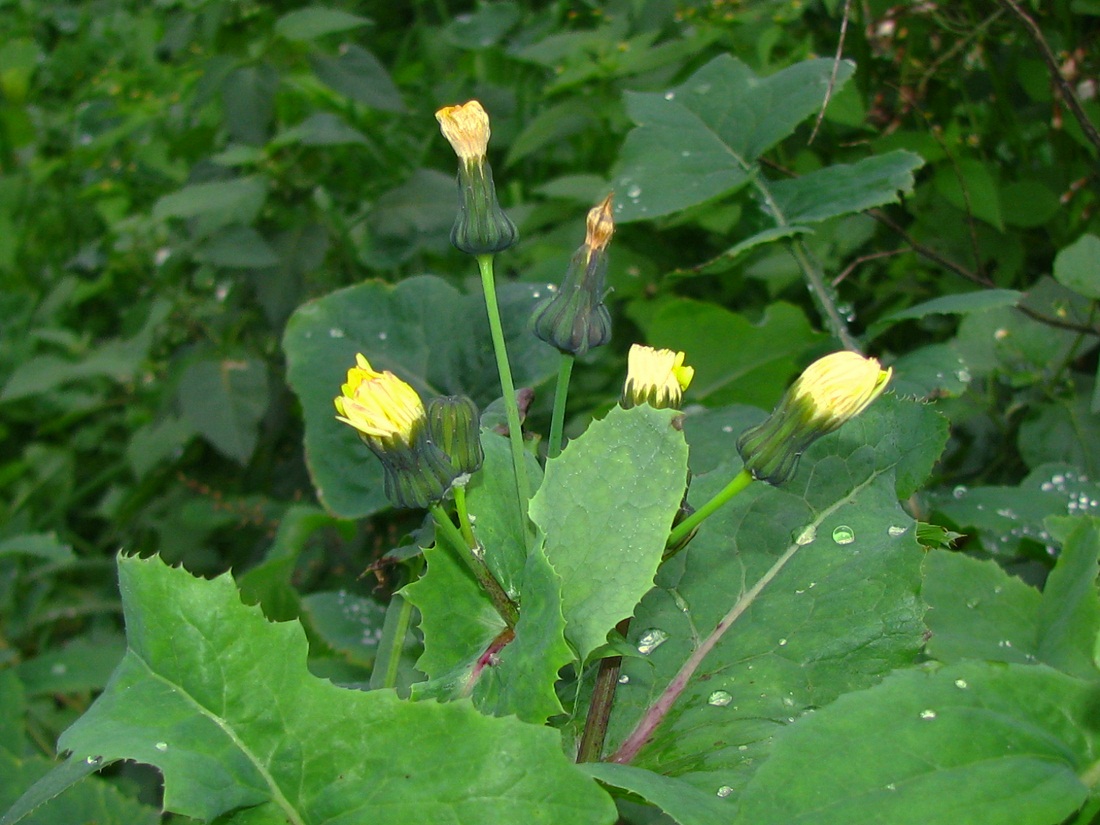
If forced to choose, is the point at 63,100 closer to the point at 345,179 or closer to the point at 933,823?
the point at 345,179

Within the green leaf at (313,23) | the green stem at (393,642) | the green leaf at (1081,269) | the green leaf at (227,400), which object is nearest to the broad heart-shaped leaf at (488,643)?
the green stem at (393,642)

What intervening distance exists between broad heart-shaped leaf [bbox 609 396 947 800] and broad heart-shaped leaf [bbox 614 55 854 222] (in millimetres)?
597

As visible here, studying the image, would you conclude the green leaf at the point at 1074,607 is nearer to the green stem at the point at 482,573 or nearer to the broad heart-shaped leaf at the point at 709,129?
the green stem at the point at 482,573

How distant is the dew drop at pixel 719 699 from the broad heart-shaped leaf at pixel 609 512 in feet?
0.51

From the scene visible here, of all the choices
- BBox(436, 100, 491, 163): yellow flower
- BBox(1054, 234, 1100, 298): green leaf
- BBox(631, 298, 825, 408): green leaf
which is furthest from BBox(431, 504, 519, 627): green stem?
BBox(1054, 234, 1100, 298): green leaf

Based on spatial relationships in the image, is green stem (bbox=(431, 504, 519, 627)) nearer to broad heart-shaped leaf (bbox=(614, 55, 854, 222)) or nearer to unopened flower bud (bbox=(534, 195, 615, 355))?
unopened flower bud (bbox=(534, 195, 615, 355))

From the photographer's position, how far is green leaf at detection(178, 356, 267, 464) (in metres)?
2.44

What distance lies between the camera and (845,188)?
4.68ft

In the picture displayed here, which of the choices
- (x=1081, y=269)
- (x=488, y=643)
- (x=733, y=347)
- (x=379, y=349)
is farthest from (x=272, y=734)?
(x=1081, y=269)

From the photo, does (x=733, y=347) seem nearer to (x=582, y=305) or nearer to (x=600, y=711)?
(x=582, y=305)

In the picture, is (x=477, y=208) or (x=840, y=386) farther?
(x=477, y=208)

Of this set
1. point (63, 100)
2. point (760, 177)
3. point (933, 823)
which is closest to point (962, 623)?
point (933, 823)

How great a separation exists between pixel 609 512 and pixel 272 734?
1.01 ft

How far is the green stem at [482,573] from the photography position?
33.1 inches
